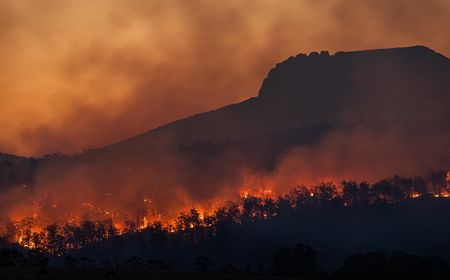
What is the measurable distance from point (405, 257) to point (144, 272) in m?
80.8

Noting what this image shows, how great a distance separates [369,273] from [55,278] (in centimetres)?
9014

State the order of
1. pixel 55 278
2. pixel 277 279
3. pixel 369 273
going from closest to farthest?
1. pixel 55 278
2. pixel 277 279
3. pixel 369 273

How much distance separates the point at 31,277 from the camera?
481ft

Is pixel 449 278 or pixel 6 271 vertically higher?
pixel 6 271

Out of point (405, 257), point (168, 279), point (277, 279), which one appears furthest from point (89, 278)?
point (405, 257)

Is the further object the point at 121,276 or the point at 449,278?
the point at 449,278

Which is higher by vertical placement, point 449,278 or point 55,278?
point 55,278

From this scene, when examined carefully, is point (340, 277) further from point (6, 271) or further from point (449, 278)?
point (6, 271)

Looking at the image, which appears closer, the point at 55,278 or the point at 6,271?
the point at 55,278

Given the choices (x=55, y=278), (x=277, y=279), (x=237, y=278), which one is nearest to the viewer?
(x=55, y=278)

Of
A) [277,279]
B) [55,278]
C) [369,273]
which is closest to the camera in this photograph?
[55,278]

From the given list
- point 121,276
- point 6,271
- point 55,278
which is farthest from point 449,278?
point 6,271

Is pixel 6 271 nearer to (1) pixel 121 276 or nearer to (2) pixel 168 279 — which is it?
(1) pixel 121 276

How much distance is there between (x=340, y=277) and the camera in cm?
18600
